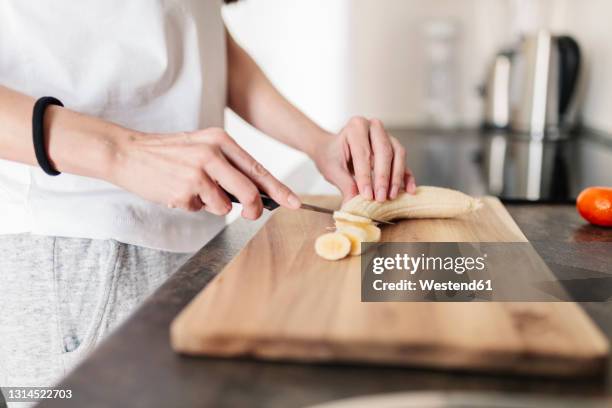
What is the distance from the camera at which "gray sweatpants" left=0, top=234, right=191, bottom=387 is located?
0.84m

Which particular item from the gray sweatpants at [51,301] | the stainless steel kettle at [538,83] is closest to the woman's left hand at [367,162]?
the gray sweatpants at [51,301]

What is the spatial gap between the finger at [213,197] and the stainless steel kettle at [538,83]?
1.53 m

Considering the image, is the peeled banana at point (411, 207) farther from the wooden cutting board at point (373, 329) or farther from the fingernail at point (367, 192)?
the wooden cutting board at point (373, 329)

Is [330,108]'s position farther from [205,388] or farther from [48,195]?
[205,388]

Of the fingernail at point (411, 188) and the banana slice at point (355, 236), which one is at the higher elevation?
the fingernail at point (411, 188)

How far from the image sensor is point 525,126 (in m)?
2.02

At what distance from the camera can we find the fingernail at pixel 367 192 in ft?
2.98

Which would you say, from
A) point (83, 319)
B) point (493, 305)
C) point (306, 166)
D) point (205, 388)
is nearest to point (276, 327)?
point (205, 388)

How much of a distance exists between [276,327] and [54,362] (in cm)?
46

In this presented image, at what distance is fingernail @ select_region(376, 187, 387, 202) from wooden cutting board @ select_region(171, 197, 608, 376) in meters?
0.26

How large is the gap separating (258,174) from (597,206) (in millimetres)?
527

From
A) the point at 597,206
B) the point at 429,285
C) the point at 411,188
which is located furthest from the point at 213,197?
the point at 597,206

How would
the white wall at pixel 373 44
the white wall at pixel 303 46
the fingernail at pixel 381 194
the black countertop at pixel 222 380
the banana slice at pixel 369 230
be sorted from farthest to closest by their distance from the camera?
the white wall at pixel 303 46 → the white wall at pixel 373 44 → the fingernail at pixel 381 194 → the banana slice at pixel 369 230 → the black countertop at pixel 222 380

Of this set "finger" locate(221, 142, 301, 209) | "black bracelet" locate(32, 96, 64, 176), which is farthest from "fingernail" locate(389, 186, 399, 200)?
"black bracelet" locate(32, 96, 64, 176)
